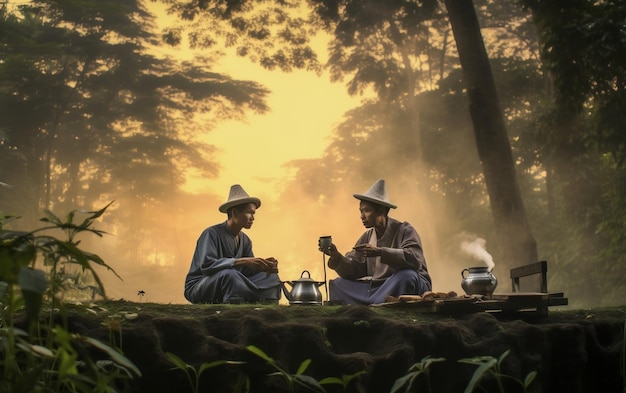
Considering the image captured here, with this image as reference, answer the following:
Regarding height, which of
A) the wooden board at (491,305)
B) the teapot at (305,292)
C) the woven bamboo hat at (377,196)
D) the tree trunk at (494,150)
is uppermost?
the tree trunk at (494,150)

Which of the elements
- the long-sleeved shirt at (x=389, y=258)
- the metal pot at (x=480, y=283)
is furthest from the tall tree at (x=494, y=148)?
the metal pot at (x=480, y=283)

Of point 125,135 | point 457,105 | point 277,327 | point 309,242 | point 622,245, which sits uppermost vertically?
point 125,135

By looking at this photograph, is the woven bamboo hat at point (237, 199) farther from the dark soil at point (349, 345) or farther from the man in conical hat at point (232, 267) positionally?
the dark soil at point (349, 345)

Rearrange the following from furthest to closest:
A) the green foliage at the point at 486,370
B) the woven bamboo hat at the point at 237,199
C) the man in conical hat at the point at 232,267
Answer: the woven bamboo hat at the point at 237,199
the man in conical hat at the point at 232,267
the green foliage at the point at 486,370

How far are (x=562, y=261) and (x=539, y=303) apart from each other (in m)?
14.2

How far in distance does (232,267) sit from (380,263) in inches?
53.7

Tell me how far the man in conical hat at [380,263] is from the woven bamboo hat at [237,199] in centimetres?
96

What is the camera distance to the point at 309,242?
31797 mm

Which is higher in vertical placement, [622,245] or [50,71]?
[50,71]

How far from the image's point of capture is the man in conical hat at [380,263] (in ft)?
20.5

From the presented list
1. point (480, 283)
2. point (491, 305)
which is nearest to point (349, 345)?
point (491, 305)

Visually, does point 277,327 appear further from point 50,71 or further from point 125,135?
point 125,135

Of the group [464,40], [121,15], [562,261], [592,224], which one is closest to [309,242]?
[121,15]

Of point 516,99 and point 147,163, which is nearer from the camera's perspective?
point 516,99
